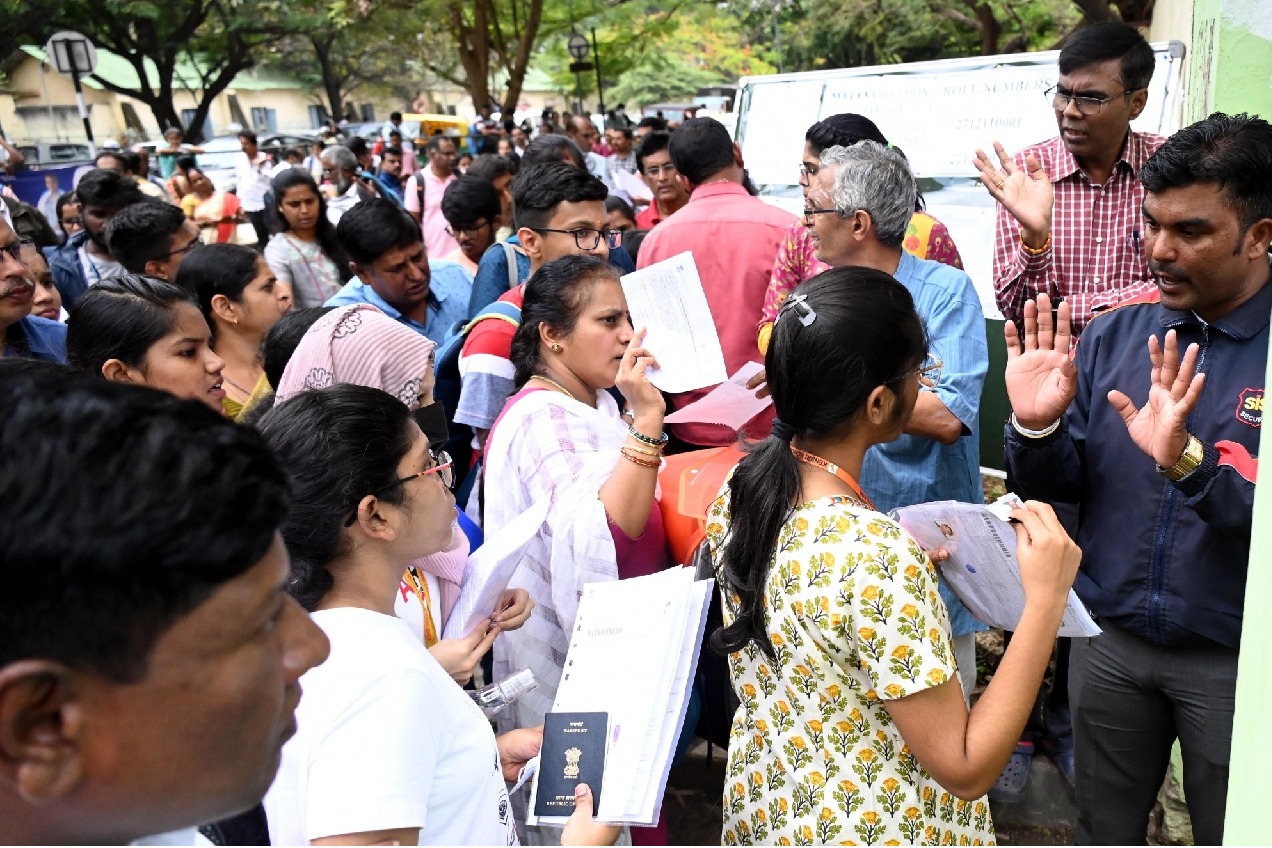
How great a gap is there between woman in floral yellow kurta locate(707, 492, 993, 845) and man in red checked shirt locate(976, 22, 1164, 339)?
76.6 inches

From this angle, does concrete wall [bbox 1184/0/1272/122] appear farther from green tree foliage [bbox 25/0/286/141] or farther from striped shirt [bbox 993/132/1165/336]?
green tree foliage [bbox 25/0/286/141]

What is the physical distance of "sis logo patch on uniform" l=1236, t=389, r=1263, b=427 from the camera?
6.79 ft

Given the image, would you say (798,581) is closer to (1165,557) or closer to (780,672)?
(780,672)

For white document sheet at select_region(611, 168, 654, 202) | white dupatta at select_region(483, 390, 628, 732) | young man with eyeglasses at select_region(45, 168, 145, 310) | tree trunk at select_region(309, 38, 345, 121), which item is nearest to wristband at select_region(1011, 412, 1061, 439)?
white dupatta at select_region(483, 390, 628, 732)

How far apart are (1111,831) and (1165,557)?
774 mm

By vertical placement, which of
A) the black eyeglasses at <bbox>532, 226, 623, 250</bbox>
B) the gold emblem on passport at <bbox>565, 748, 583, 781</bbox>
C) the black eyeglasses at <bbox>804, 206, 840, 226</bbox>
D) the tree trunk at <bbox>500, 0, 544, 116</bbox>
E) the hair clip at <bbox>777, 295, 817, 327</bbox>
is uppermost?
the tree trunk at <bbox>500, 0, 544, 116</bbox>

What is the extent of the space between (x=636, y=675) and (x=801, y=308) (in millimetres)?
698

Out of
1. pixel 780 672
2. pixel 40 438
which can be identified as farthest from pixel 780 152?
pixel 40 438

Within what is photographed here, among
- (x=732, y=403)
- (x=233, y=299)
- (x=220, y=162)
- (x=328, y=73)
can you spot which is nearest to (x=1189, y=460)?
(x=732, y=403)

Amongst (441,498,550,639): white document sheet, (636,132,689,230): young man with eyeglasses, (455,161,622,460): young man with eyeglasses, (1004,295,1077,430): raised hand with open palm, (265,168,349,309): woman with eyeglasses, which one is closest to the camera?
(441,498,550,639): white document sheet

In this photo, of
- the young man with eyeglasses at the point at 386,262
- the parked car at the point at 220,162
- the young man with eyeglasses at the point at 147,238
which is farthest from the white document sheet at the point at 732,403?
the parked car at the point at 220,162

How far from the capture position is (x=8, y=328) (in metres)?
3.43

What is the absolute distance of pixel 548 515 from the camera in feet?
7.82

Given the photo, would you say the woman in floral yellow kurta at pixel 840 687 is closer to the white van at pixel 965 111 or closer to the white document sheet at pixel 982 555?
the white document sheet at pixel 982 555
